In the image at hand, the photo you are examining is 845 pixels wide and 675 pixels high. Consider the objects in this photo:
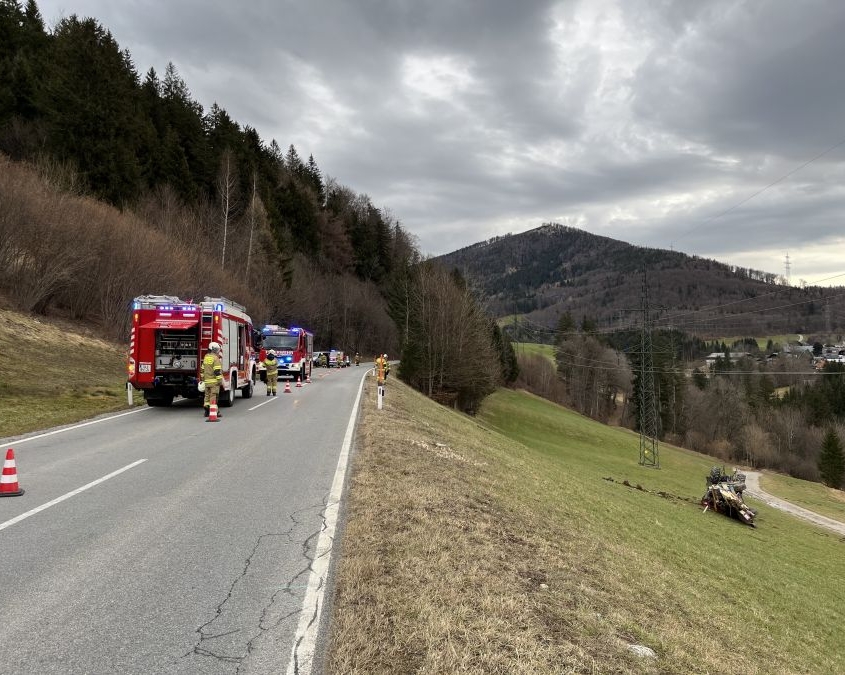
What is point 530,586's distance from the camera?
5148mm

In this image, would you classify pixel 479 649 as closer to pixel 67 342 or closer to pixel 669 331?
pixel 67 342

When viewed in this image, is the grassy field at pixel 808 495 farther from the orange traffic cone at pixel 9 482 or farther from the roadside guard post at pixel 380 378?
the orange traffic cone at pixel 9 482

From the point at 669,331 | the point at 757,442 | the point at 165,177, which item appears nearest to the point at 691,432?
the point at 757,442

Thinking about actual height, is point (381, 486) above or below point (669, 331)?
below

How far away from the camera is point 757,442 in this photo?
244 ft

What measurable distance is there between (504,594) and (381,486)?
3413 mm

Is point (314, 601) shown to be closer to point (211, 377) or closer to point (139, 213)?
point (211, 377)

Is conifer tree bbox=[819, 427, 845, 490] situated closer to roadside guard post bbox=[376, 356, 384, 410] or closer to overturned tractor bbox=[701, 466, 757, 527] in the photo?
overturned tractor bbox=[701, 466, 757, 527]

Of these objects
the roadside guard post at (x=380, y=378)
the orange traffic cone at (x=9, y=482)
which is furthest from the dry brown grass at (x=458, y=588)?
the roadside guard post at (x=380, y=378)

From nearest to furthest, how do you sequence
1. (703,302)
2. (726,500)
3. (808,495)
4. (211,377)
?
(211,377)
(726,500)
(808,495)
(703,302)

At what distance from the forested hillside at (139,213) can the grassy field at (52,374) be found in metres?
2.52

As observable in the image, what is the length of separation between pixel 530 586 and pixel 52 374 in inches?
882

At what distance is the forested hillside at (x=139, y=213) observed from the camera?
2753 cm

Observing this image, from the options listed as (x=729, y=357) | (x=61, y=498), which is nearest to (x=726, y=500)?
(x=61, y=498)
